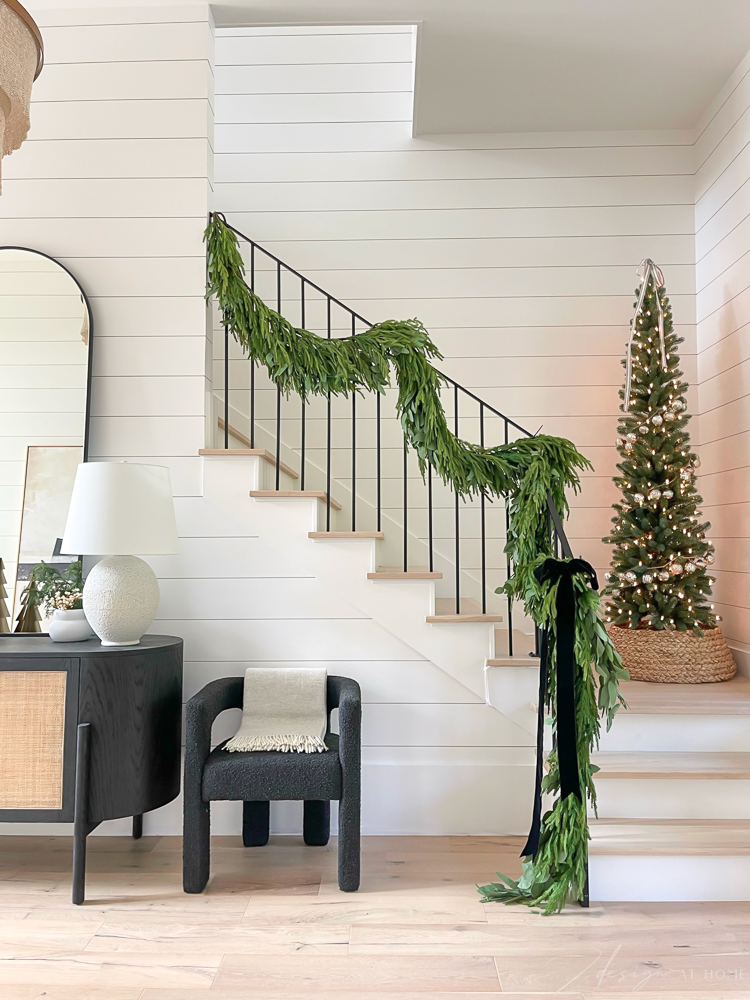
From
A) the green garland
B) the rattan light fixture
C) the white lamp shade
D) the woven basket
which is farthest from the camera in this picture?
the woven basket

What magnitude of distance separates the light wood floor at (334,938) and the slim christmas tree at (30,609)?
2.93 feet

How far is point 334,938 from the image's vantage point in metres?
2.31

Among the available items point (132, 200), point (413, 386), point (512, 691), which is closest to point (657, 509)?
point (512, 691)

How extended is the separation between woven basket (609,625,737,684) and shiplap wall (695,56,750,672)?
0.72 feet

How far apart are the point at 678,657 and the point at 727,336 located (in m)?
1.71

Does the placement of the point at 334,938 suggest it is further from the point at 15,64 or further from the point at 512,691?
the point at 15,64

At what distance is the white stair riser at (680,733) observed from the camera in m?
3.05

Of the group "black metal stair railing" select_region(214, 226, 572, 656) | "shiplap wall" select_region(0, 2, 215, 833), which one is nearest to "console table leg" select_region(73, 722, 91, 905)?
"shiplap wall" select_region(0, 2, 215, 833)

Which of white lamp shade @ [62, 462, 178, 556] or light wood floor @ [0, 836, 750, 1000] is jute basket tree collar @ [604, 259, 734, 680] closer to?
light wood floor @ [0, 836, 750, 1000]

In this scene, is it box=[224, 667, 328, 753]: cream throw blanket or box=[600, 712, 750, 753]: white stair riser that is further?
box=[600, 712, 750, 753]: white stair riser

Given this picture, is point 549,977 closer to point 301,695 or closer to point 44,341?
point 301,695

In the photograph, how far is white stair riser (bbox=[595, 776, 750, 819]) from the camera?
2.78 m

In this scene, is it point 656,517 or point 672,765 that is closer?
point 672,765

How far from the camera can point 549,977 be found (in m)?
2.07
